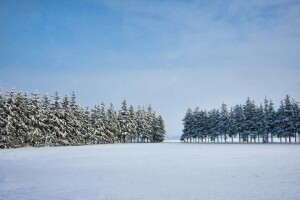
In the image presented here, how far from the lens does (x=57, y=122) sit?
55281mm

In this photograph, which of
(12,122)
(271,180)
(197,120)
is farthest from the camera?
(197,120)

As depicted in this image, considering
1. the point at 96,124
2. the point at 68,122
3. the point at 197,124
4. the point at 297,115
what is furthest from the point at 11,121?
the point at 297,115

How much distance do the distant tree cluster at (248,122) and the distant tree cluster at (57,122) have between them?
21601 mm

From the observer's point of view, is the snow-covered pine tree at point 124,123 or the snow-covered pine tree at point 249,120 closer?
the snow-covered pine tree at point 249,120

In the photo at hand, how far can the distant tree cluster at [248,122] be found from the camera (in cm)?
6519

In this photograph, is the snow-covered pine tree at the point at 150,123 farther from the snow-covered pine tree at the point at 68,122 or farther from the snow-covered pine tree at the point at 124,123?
the snow-covered pine tree at the point at 68,122

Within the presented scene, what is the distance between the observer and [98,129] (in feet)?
232

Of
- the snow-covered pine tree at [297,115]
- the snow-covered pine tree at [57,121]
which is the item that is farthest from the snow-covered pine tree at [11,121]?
the snow-covered pine tree at [297,115]

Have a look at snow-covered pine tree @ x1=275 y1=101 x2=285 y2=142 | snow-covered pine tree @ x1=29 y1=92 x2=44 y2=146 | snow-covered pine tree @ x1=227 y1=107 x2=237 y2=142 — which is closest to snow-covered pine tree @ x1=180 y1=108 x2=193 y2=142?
snow-covered pine tree @ x1=227 y1=107 x2=237 y2=142

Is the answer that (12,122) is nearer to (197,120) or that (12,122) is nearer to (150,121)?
(150,121)

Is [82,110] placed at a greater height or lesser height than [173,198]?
greater

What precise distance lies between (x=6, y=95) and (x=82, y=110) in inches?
956

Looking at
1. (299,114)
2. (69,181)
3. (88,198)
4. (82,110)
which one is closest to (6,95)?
(82,110)

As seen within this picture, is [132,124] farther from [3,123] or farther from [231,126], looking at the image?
[3,123]
